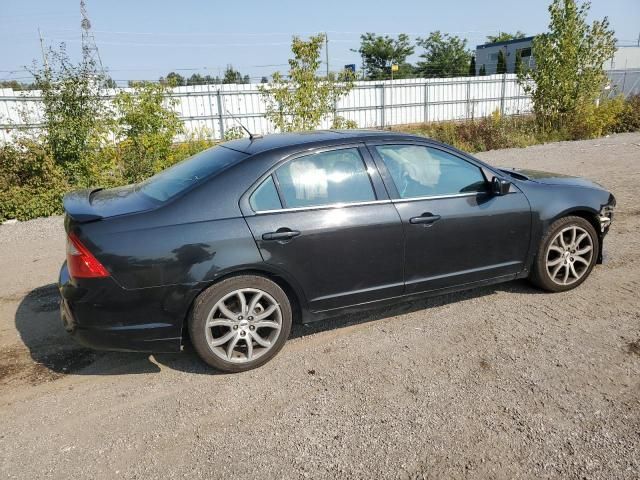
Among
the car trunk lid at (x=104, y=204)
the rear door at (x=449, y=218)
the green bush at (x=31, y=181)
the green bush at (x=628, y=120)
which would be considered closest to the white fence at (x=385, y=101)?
the green bush at (x=628, y=120)

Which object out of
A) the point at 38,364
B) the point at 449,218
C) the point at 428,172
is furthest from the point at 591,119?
the point at 38,364

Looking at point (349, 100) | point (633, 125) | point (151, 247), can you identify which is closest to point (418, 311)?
point (151, 247)

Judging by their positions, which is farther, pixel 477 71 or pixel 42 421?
pixel 477 71

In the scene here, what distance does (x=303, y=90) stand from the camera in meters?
10.9

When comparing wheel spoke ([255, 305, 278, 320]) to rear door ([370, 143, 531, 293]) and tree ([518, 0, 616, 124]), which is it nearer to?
rear door ([370, 143, 531, 293])

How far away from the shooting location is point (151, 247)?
10.2ft

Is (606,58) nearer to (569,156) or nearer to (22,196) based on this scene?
(569,156)

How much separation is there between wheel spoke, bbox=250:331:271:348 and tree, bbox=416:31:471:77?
5538 centimetres

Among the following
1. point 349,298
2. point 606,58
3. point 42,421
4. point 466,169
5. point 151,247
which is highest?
point 606,58

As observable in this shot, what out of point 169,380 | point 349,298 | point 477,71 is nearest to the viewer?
point 169,380

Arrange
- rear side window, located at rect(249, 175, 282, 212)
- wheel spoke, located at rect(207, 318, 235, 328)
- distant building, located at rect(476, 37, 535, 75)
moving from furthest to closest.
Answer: distant building, located at rect(476, 37, 535, 75) < rear side window, located at rect(249, 175, 282, 212) < wheel spoke, located at rect(207, 318, 235, 328)

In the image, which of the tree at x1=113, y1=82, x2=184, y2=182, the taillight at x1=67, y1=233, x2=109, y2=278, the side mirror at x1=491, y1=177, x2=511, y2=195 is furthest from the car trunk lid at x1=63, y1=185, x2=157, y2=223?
the tree at x1=113, y1=82, x2=184, y2=182

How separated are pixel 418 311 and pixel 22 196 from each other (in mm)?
7340

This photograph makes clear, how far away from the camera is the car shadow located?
3.63 metres
